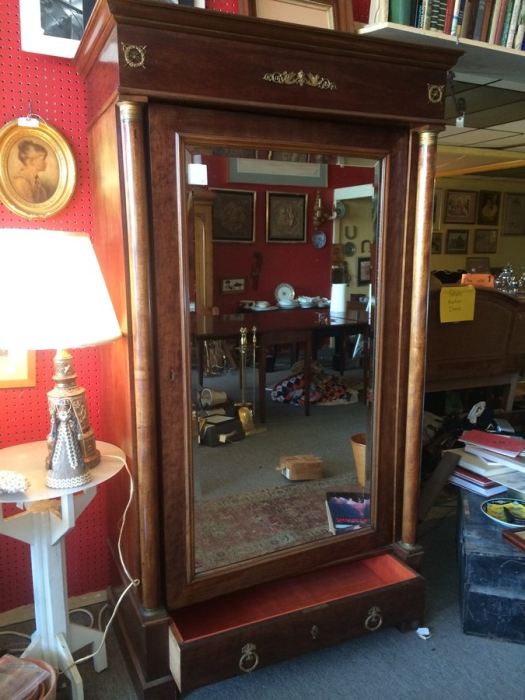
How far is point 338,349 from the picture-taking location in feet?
5.77

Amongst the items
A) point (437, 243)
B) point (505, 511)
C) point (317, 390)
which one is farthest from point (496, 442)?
point (437, 243)

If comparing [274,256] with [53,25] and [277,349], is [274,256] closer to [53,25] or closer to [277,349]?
[277,349]

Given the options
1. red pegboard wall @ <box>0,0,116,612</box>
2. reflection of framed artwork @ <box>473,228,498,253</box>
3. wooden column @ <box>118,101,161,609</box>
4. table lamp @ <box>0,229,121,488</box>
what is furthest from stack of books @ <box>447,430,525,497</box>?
reflection of framed artwork @ <box>473,228,498,253</box>

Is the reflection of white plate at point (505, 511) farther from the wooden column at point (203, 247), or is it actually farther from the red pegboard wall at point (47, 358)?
the red pegboard wall at point (47, 358)

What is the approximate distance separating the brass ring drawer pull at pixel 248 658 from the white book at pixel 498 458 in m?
1.20

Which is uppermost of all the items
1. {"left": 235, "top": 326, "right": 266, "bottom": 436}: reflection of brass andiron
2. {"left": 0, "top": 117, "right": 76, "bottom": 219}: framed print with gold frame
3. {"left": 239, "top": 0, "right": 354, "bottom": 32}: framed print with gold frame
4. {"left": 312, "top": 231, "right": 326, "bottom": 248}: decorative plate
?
{"left": 239, "top": 0, "right": 354, "bottom": 32}: framed print with gold frame

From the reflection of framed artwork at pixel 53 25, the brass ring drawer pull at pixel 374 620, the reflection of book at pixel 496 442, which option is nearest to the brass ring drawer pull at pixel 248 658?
the brass ring drawer pull at pixel 374 620

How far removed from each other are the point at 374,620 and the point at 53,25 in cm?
201

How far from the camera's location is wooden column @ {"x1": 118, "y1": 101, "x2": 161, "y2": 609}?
1.26 m

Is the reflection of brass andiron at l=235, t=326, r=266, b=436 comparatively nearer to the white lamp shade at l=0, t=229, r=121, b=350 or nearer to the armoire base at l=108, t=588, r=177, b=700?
the white lamp shade at l=0, t=229, r=121, b=350

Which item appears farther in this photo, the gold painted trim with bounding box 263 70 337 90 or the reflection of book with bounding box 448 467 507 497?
the reflection of book with bounding box 448 467 507 497

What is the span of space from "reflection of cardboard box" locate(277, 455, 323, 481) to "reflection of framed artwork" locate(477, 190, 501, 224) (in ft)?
24.2

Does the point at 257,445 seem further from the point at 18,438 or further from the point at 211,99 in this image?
the point at 211,99

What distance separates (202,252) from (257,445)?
2.05ft
